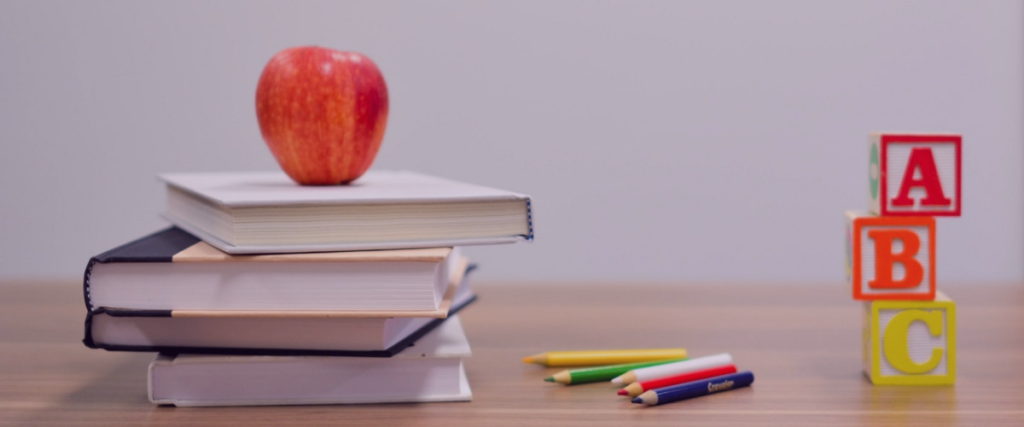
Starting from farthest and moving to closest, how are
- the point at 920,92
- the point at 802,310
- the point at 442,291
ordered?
the point at 920,92, the point at 802,310, the point at 442,291

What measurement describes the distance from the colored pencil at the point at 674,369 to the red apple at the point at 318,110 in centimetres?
33

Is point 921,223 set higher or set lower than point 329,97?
lower

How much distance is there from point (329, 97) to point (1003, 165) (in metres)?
1.50

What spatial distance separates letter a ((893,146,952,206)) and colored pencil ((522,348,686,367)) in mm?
229

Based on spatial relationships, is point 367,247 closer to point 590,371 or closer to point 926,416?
point 590,371

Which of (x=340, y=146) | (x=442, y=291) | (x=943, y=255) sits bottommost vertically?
(x=943, y=255)

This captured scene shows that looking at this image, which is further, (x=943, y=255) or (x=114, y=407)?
(x=943, y=255)

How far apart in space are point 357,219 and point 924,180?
46 cm

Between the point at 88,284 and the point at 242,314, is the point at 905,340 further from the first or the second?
the point at 88,284

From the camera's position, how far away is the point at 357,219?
2.38 ft

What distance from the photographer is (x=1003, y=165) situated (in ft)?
6.11

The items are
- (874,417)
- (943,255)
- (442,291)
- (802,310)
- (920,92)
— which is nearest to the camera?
(874,417)

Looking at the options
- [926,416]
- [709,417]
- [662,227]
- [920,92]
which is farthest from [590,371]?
[920,92]

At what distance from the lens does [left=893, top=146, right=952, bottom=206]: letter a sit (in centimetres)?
79
